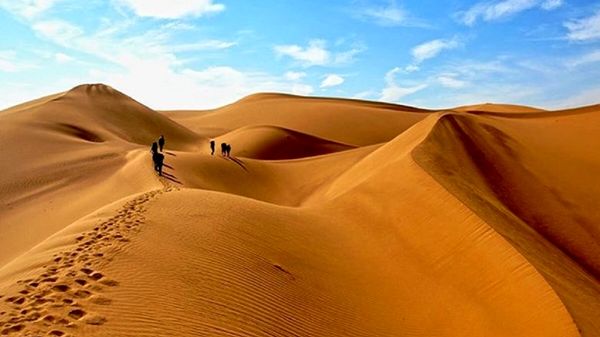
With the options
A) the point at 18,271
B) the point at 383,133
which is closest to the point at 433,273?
the point at 18,271

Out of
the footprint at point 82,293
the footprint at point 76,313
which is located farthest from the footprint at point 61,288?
the footprint at point 76,313

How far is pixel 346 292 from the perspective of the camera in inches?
325

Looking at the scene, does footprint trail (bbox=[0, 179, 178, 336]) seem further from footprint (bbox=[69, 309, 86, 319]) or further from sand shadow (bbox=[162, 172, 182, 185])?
sand shadow (bbox=[162, 172, 182, 185])

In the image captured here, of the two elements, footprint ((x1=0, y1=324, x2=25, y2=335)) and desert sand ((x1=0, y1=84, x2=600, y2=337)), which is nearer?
footprint ((x1=0, y1=324, x2=25, y2=335))

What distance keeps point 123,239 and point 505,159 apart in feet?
40.2

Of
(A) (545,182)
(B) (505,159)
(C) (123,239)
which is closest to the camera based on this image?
(C) (123,239)

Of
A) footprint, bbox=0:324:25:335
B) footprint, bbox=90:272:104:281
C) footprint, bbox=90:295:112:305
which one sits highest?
footprint, bbox=90:272:104:281

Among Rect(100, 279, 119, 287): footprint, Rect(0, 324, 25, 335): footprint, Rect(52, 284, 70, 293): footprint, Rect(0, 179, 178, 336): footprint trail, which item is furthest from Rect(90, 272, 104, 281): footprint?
Rect(0, 324, 25, 335): footprint

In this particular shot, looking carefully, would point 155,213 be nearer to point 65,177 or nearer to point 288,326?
point 288,326

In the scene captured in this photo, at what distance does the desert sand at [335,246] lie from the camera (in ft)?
19.7

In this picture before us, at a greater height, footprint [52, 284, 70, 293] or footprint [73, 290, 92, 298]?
footprint [52, 284, 70, 293]

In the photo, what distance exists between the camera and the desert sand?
19.7 feet

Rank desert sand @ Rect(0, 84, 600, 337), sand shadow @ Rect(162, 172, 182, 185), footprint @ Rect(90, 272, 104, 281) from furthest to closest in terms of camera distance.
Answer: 1. sand shadow @ Rect(162, 172, 182, 185)
2. footprint @ Rect(90, 272, 104, 281)
3. desert sand @ Rect(0, 84, 600, 337)

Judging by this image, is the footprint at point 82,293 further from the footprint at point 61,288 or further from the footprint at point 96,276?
the footprint at point 96,276
